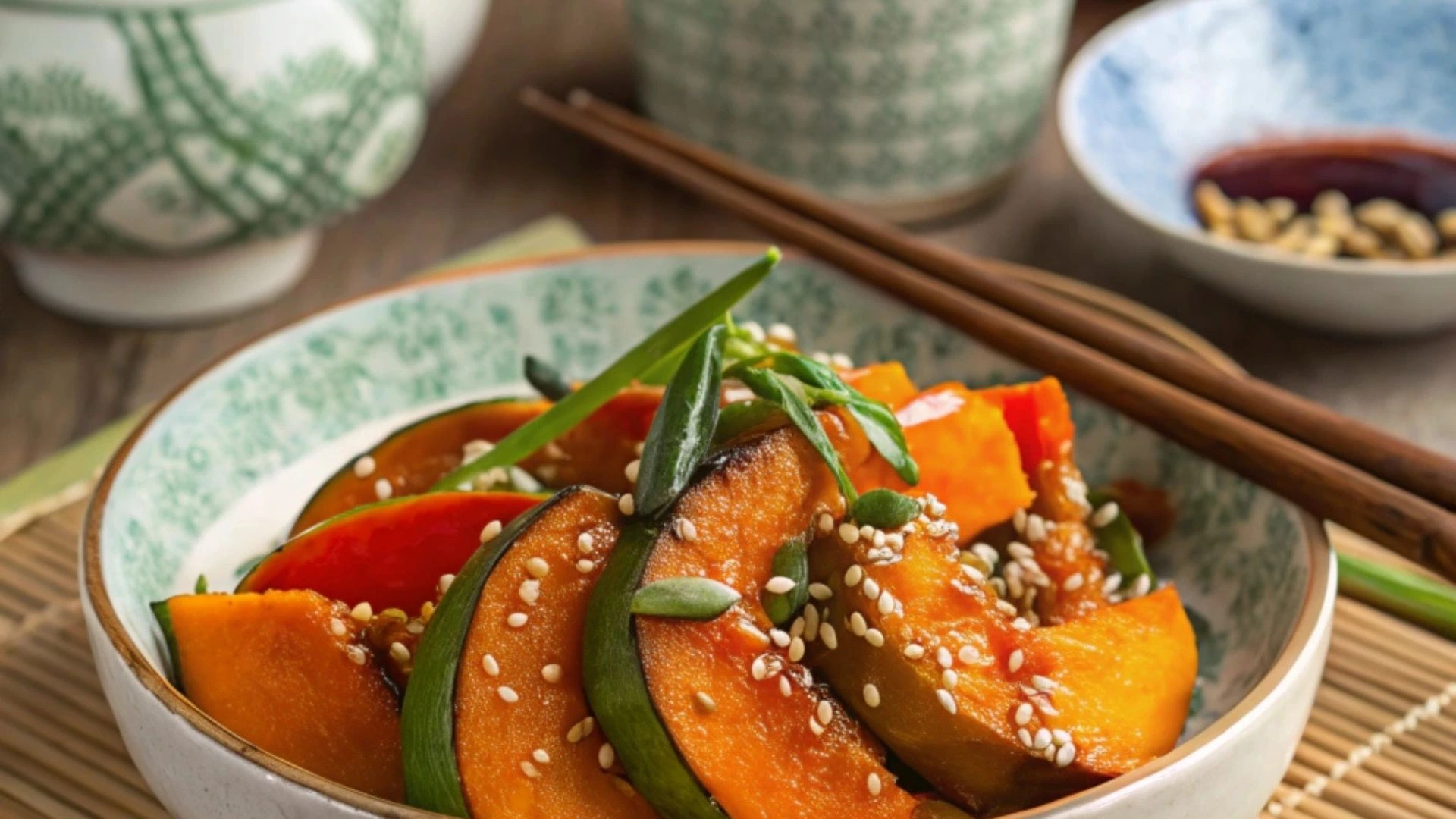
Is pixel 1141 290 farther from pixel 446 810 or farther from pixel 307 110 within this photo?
pixel 446 810

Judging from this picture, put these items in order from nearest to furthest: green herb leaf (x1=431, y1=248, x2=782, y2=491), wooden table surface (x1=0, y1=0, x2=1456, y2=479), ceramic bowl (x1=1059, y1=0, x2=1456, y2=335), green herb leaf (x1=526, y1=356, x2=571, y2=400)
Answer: green herb leaf (x1=431, y1=248, x2=782, y2=491) → green herb leaf (x1=526, y1=356, x2=571, y2=400) → wooden table surface (x1=0, y1=0, x2=1456, y2=479) → ceramic bowl (x1=1059, y1=0, x2=1456, y2=335)

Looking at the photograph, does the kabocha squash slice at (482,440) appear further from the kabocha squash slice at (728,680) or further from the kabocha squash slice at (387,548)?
the kabocha squash slice at (728,680)

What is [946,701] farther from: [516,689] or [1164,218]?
[1164,218]

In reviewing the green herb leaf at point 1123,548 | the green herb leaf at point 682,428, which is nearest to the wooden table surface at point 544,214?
the green herb leaf at point 1123,548

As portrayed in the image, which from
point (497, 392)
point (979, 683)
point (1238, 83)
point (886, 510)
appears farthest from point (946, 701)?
point (1238, 83)

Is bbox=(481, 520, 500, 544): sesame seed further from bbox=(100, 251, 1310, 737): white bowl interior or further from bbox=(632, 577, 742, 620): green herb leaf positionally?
bbox=(100, 251, 1310, 737): white bowl interior

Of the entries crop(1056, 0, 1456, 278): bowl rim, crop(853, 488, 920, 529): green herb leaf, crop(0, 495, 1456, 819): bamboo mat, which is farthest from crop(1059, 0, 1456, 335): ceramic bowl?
crop(853, 488, 920, 529): green herb leaf
